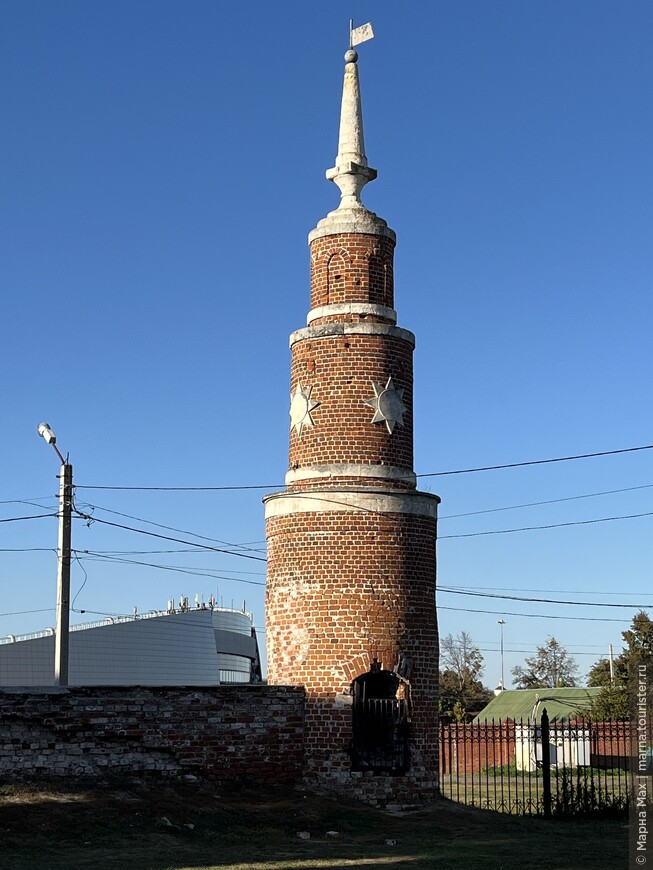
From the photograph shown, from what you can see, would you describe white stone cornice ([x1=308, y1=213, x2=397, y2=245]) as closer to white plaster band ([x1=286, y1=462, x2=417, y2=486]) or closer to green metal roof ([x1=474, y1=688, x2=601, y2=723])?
white plaster band ([x1=286, y1=462, x2=417, y2=486])

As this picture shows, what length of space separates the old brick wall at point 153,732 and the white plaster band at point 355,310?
22.2ft

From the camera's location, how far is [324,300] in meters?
21.6

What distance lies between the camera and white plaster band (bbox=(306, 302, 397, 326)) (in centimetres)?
2127

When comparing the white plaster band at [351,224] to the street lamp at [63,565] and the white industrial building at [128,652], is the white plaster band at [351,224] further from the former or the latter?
the white industrial building at [128,652]

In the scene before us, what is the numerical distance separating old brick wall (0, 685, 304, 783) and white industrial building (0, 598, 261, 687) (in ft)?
103

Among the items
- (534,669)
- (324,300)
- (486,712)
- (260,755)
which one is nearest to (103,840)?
(260,755)

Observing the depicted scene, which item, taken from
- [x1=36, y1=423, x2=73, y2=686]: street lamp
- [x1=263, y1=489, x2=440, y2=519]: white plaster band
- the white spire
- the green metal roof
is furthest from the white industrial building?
the white spire

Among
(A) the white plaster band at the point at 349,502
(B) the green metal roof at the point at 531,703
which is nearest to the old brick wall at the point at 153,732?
(A) the white plaster band at the point at 349,502

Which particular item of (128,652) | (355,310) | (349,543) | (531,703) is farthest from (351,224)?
(128,652)

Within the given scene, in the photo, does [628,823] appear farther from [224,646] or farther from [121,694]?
[224,646]

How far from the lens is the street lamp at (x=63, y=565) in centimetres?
2264

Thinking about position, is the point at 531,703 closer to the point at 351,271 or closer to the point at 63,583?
the point at 63,583

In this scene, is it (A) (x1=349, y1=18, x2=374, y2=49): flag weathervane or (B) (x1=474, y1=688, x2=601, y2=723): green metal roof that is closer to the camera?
(A) (x1=349, y1=18, x2=374, y2=49): flag weathervane

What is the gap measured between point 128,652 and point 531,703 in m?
20.2
